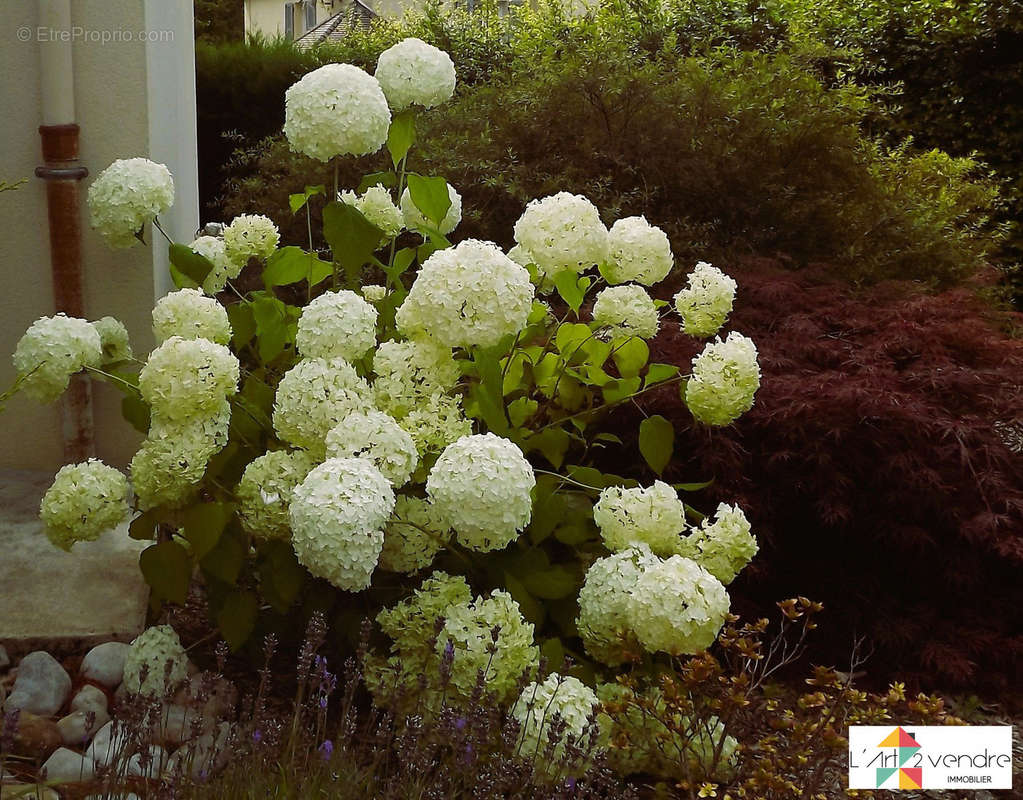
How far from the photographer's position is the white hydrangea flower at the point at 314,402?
2580 mm

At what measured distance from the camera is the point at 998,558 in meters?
3.27

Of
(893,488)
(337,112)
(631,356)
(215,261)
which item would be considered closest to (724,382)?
(631,356)

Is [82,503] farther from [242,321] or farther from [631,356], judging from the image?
[631,356]

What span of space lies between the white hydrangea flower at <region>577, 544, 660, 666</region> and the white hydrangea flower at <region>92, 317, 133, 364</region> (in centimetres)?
153

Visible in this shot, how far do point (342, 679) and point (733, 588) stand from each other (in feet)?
4.28

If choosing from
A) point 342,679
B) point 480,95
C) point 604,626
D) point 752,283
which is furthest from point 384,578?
point 480,95

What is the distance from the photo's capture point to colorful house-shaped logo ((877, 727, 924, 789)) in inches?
105

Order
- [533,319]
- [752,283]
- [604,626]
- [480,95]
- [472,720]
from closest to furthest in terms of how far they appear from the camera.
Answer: [472,720], [604,626], [533,319], [752,283], [480,95]

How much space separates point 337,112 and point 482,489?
1.12 metres

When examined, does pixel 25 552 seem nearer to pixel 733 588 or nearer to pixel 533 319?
pixel 533 319

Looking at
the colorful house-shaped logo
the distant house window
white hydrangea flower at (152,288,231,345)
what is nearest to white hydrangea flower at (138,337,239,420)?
white hydrangea flower at (152,288,231,345)

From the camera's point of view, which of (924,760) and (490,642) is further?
(924,760)

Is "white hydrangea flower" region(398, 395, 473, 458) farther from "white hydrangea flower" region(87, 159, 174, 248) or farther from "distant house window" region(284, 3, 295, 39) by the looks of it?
"distant house window" region(284, 3, 295, 39)

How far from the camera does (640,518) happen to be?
269 cm
